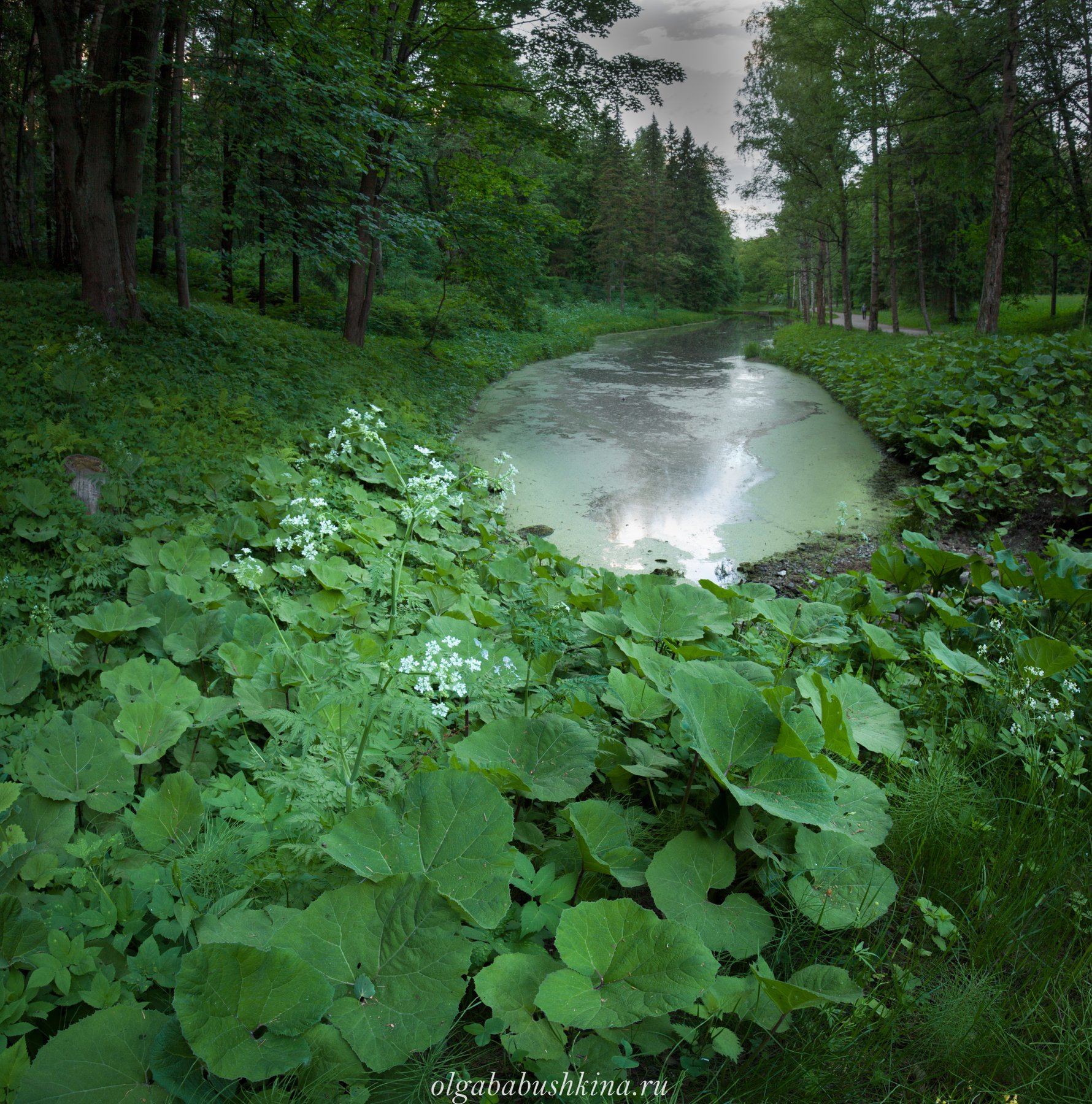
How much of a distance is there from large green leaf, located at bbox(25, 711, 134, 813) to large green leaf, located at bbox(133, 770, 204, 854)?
123 mm

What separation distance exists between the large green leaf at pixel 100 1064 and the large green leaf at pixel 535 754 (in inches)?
29.2

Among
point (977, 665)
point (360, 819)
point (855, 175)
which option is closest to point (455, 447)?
point (977, 665)

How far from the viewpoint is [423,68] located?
925 centimetres

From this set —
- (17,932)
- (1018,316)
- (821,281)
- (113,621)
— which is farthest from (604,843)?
(821,281)

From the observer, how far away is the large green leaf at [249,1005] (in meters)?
0.94

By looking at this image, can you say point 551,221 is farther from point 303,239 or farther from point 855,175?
point 855,175

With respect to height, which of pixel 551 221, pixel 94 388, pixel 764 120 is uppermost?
pixel 764 120

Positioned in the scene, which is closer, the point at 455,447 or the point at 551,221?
the point at 455,447

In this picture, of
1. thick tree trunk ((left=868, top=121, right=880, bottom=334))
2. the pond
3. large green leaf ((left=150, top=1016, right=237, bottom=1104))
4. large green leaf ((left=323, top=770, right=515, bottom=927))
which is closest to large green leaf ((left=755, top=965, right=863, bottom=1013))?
large green leaf ((left=323, top=770, right=515, bottom=927))

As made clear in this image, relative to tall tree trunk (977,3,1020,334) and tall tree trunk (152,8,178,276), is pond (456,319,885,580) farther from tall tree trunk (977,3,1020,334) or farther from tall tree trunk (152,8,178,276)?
tall tree trunk (152,8,178,276)

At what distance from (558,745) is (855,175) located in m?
22.2

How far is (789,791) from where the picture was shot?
141 centimetres

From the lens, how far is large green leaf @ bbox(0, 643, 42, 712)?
189 cm

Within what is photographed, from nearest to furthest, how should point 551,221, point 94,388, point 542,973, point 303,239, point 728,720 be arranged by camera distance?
1. point 542,973
2. point 728,720
3. point 94,388
4. point 303,239
5. point 551,221
